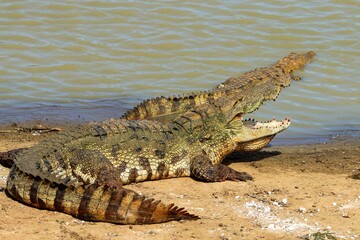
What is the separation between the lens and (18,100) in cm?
1050

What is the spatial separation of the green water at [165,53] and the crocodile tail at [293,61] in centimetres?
15

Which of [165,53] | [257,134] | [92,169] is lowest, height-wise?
[92,169]

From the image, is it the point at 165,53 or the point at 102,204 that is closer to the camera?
the point at 102,204

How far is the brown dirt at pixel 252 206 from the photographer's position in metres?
5.80

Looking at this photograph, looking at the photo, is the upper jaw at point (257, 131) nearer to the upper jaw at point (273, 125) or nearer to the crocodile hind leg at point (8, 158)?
the upper jaw at point (273, 125)

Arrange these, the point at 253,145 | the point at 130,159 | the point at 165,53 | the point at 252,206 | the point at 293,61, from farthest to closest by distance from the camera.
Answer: the point at 165,53 → the point at 293,61 → the point at 253,145 → the point at 130,159 → the point at 252,206

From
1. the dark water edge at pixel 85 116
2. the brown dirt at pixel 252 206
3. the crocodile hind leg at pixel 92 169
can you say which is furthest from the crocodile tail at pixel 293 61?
the crocodile hind leg at pixel 92 169

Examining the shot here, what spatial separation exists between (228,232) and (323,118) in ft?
15.1

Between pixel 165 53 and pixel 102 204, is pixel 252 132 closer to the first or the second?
pixel 102 204

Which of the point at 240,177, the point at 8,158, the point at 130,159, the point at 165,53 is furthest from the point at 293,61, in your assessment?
the point at 8,158

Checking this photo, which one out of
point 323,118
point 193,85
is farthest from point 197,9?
point 323,118

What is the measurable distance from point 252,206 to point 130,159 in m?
1.48

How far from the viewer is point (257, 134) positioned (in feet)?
26.8

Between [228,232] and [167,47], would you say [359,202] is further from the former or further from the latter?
[167,47]
